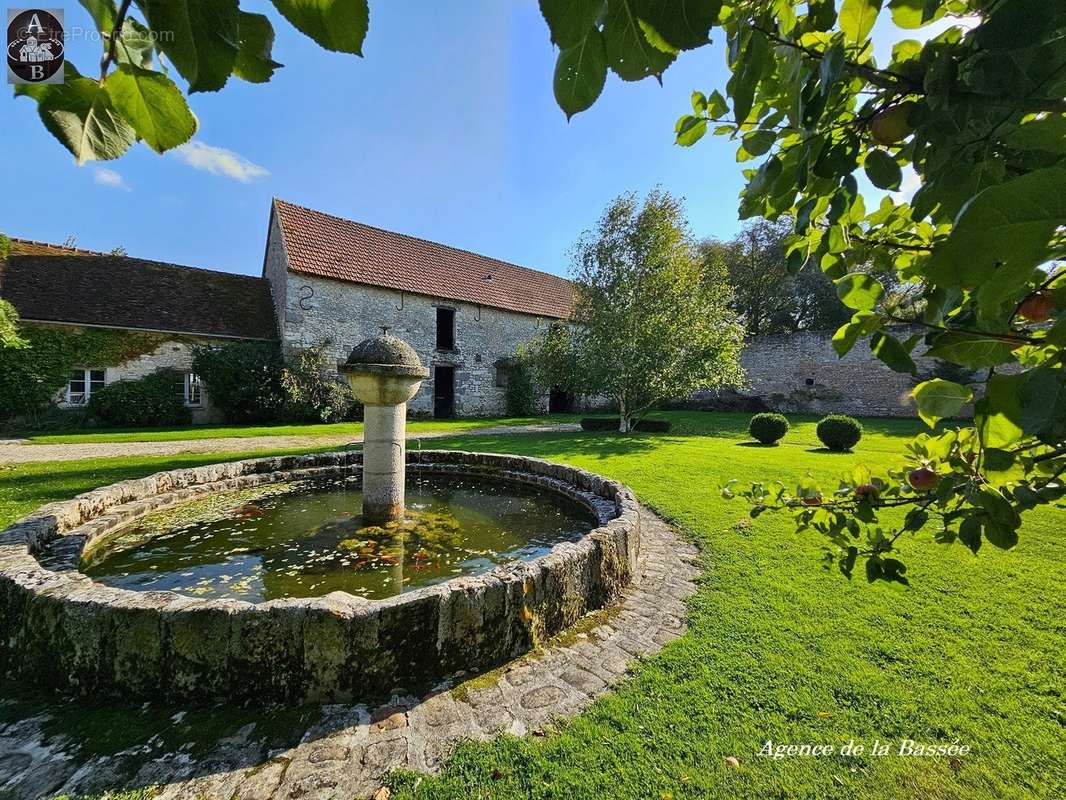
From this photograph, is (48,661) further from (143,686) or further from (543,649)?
(543,649)

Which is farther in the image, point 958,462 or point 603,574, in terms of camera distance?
point 603,574

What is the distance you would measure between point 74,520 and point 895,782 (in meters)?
6.38

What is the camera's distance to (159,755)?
197cm

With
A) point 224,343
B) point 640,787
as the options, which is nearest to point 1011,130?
point 640,787

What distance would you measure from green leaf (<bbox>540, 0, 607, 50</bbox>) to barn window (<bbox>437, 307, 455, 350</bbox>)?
19822mm

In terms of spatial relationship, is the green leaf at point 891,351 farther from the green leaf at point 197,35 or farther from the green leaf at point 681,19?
the green leaf at point 197,35

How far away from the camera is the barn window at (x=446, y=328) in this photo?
20.0 metres

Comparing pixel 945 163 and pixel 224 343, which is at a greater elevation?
pixel 224 343

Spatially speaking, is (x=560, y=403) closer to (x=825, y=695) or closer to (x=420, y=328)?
(x=420, y=328)

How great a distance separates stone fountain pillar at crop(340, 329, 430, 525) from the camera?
466 cm

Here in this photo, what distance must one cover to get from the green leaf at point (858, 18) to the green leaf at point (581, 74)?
0.51m

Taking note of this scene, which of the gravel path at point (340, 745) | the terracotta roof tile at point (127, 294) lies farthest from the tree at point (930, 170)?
the terracotta roof tile at point (127, 294)

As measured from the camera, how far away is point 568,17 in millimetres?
579

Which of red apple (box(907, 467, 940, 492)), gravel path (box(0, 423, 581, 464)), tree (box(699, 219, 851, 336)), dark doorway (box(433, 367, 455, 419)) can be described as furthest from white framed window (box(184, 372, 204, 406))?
tree (box(699, 219, 851, 336))
